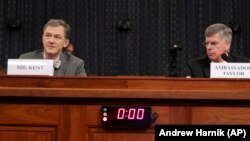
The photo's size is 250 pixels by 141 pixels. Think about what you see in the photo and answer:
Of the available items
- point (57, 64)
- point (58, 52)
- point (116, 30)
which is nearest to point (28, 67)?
point (57, 64)

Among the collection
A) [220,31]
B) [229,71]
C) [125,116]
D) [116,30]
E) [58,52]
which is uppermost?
[116,30]

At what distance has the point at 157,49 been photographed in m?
6.56

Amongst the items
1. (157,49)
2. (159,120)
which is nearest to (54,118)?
(159,120)

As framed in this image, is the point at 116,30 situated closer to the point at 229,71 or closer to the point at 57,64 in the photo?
the point at 57,64

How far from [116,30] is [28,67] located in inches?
164

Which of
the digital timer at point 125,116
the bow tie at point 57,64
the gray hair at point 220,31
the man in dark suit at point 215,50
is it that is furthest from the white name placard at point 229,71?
the bow tie at point 57,64

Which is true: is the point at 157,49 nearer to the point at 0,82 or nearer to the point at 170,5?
the point at 170,5

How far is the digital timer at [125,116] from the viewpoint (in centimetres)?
204

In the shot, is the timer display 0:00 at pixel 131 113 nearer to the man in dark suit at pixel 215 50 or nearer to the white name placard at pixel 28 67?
the white name placard at pixel 28 67

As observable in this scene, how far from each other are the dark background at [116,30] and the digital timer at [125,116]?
4457mm

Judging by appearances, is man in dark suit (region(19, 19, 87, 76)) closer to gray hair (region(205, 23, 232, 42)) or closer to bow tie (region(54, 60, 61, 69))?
bow tie (region(54, 60, 61, 69))

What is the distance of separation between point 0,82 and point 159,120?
29.5 inches

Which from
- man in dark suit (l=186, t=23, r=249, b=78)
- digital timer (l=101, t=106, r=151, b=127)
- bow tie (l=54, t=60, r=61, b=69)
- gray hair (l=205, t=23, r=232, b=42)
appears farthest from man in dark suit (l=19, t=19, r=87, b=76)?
digital timer (l=101, t=106, r=151, b=127)

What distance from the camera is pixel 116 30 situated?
21.4 ft
